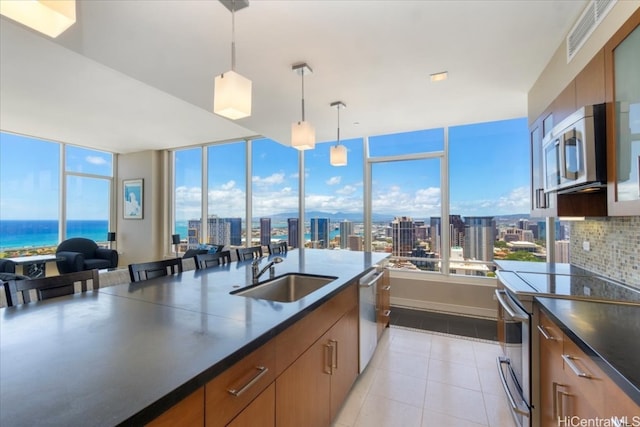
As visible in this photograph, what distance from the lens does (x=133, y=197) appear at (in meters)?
6.82

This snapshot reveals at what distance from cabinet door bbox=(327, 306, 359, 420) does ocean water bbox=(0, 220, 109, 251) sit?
7.01m

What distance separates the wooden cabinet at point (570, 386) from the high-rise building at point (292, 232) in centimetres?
424

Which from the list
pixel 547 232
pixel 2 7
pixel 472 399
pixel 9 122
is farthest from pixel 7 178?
pixel 547 232

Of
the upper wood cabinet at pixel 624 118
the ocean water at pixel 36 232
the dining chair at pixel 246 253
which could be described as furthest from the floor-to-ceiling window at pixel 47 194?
the upper wood cabinet at pixel 624 118

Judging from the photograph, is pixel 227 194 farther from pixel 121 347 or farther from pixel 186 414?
pixel 186 414

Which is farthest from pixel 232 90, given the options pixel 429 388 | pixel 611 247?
pixel 611 247

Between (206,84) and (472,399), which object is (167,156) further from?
(472,399)

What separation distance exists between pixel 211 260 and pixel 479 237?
3.64 metres

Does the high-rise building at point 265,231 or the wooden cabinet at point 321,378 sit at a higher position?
the high-rise building at point 265,231

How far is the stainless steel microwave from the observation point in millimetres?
1432

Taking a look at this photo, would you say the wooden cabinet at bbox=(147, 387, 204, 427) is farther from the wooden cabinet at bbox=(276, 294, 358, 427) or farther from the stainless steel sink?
the stainless steel sink

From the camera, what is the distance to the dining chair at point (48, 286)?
1.43 meters

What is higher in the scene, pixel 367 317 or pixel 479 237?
pixel 479 237

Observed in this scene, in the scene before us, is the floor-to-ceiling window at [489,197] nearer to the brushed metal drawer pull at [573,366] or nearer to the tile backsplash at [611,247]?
the tile backsplash at [611,247]
